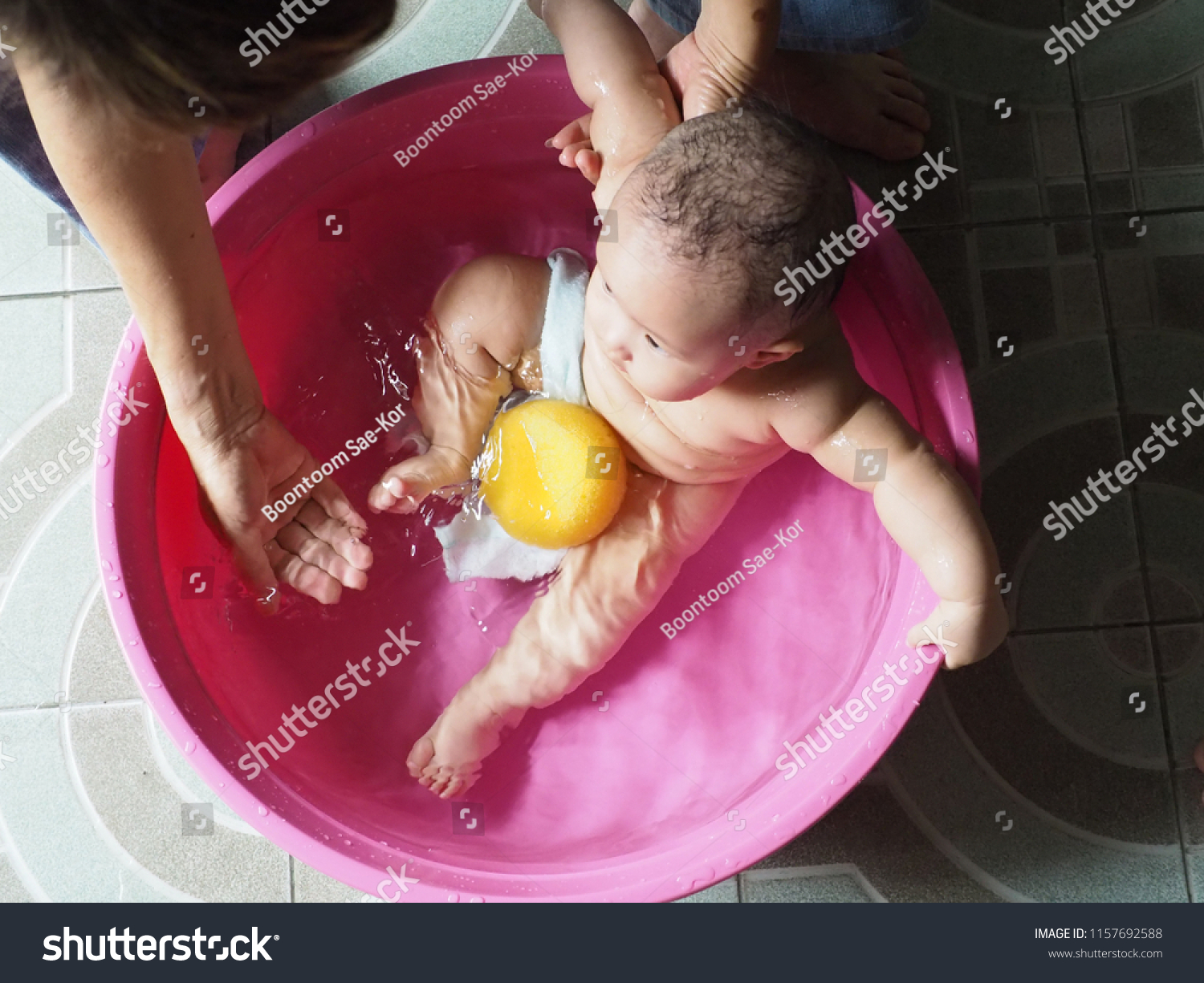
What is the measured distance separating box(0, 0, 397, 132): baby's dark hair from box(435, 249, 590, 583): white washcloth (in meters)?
0.52

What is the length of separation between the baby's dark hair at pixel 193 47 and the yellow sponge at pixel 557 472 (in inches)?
20.9

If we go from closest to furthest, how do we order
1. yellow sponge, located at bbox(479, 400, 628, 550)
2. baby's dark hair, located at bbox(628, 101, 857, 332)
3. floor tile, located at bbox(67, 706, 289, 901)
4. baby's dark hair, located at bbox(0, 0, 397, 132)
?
baby's dark hair, located at bbox(0, 0, 397, 132) → baby's dark hair, located at bbox(628, 101, 857, 332) → yellow sponge, located at bbox(479, 400, 628, 550) → floor tile, located at bbox(67, 706, 289, 901)

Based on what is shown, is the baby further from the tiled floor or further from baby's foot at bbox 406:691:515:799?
the tiled floor

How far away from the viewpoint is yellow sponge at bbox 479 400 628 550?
3.46 feet

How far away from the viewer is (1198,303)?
1.24 m

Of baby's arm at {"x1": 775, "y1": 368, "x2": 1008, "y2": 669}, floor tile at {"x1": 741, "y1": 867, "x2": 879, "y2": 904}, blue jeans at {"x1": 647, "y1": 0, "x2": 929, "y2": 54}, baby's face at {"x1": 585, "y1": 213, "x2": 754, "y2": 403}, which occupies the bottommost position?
floor tile at {"x1": 741, "y1": 867, "x2": 879, "y2": 904}

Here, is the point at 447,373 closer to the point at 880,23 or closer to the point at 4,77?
the point at 4,77

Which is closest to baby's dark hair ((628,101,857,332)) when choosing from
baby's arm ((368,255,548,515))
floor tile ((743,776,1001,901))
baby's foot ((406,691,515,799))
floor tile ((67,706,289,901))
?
baby's arm ((368,255,548,515))

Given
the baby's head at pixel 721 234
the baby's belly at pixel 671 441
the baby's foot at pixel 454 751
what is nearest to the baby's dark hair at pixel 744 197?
the baby's head at pixel 721 234

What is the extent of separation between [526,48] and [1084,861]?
1204mm

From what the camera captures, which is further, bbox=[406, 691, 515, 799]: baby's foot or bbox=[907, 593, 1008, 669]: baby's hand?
bbox=[406, 691, 515, 799]: baby's foot

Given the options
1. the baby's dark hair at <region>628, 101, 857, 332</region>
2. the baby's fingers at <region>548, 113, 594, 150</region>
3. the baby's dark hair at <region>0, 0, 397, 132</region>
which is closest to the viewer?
the baby's dark hair at <region>0, 0, 397, 132</region>

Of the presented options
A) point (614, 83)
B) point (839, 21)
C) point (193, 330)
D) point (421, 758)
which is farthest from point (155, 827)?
point (839, 21)
